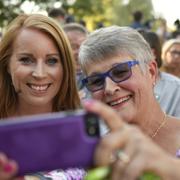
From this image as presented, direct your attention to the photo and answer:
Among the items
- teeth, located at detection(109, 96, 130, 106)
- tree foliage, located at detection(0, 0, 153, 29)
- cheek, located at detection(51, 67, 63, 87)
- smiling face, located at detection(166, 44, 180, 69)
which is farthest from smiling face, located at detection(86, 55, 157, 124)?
tree foliage, located at detection(0, 0, 153, 29)

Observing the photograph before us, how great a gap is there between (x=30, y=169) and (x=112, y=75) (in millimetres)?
1232

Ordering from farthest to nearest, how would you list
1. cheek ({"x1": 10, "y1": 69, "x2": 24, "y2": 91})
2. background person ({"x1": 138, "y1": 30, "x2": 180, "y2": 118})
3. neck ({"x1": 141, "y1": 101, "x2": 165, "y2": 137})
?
background person ({"x1": 138, "y1": 30, "x2": 180, "y2": 118}) → cheek ({"x1": 10, "y1": 69, "x2": 24, "y2": 91}) → neck ({"x1": 141, "y1": 101, "x2": 165, "y2": 137})

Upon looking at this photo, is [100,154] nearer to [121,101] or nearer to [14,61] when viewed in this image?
[121,101]

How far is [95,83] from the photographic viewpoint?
2518mm

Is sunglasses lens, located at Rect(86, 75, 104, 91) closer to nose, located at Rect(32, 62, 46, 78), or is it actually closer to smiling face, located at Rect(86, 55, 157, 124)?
smiling face, located at Rect(86, 55, 157, 124)

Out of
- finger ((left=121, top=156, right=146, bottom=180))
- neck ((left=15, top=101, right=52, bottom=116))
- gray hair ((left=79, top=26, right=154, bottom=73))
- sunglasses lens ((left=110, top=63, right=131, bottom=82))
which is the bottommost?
neck ((left=15, top=101, right=52, bottom=116))

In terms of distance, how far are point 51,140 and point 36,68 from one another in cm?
165

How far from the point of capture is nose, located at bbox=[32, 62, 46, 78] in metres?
2.86

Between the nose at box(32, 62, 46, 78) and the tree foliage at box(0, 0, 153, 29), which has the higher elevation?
the tree foliage at box(0, 0, 153, 29)

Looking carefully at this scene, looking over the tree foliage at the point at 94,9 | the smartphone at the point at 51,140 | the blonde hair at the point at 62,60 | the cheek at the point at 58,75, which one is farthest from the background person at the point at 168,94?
the tree foliage at the point at 94,9

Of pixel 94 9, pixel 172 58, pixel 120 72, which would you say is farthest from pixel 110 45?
pixel 94 9

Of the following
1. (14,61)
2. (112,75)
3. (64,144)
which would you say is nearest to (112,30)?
(112,75)

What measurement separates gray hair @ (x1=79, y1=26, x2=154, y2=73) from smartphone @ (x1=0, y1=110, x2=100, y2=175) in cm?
124

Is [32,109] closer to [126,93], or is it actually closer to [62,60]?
[62,60]
